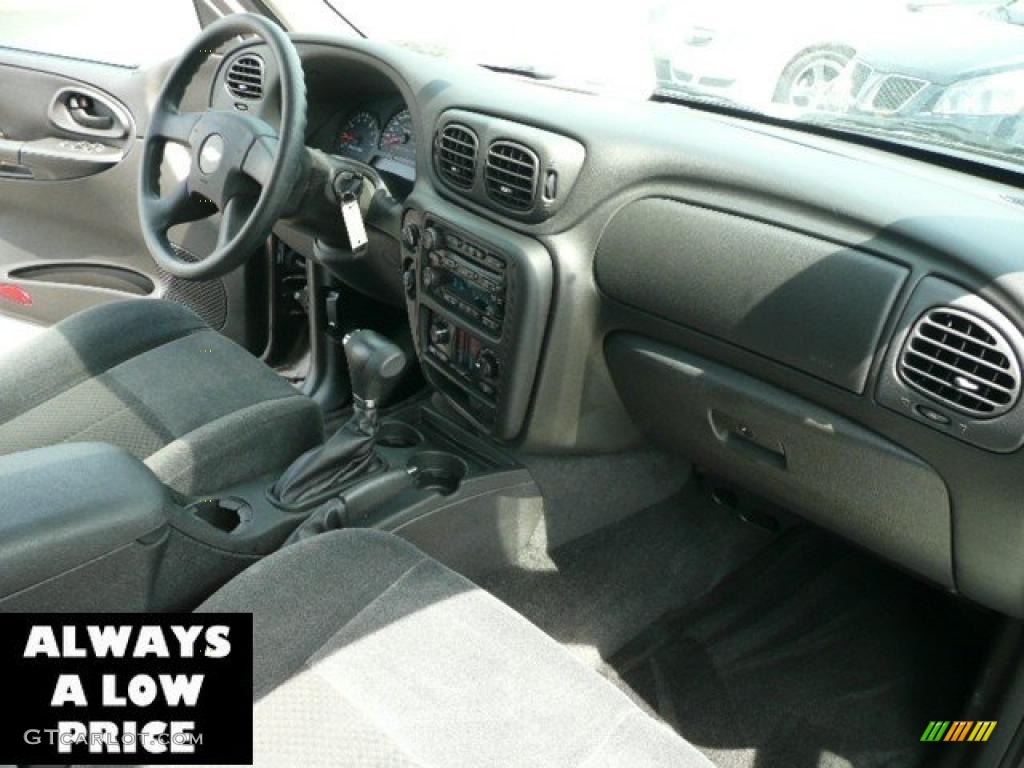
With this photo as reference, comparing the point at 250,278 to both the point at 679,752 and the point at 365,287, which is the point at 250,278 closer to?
the point at 365,287

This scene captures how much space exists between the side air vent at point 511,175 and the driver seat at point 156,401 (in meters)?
0.51

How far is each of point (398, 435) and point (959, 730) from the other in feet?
3.50

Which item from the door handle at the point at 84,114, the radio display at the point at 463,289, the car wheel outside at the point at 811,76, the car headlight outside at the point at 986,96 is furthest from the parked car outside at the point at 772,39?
the door handle at the point at 84,114

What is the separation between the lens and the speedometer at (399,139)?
2002 millimetres

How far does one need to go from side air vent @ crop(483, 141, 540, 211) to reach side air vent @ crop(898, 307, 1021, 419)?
0.62 m

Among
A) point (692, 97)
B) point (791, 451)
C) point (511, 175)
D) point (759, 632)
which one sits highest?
point (692, 97)

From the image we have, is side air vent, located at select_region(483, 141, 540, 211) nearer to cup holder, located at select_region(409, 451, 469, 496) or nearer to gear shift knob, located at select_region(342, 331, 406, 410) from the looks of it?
gear shift knob, located at select_region(342, 331, 406, 410)

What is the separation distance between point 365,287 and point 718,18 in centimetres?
90

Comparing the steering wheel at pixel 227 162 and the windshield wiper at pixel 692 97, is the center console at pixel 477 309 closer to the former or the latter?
the steering wheel at pixel 227 162

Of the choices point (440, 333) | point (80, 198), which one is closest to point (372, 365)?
point (440, 333)

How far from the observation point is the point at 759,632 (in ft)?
6.00

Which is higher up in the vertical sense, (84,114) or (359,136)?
(359,136)

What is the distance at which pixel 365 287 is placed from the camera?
6.99ft

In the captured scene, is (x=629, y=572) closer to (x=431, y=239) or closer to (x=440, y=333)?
(x=440, y=333)
